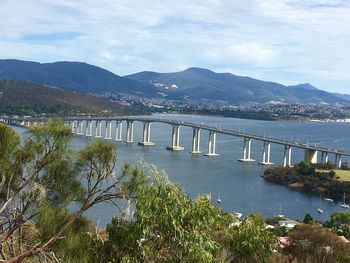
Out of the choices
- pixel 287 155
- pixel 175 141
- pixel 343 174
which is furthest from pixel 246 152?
pixel 343 174

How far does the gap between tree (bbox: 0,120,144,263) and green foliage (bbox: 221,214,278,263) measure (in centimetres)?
103

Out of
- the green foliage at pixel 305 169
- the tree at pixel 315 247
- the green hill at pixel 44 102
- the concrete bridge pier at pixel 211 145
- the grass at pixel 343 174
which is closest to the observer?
the tree at pixel 315 247

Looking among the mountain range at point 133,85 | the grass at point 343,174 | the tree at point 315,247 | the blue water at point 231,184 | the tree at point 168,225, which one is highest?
the mountain range at point 133,85

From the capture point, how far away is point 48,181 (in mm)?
3512

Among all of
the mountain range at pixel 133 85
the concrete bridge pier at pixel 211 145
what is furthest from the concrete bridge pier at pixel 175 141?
the mountain range at pixel 133 85

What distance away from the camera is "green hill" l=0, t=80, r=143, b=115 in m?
54.4

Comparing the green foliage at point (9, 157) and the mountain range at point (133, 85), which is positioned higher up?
the mountain range at point (133, 85)

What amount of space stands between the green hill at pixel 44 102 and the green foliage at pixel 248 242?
48308 millimetres

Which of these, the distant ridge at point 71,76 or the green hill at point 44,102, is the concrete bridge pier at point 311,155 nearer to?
the green hill at point 44,102

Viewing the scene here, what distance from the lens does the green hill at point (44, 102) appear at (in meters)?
54.4

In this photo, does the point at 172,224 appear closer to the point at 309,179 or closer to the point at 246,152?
the point at 309,179

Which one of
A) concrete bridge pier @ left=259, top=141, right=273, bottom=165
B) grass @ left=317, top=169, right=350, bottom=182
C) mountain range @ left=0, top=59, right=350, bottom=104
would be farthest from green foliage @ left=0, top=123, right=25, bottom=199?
mountain range @ left=0, top=59, right=350, bottom=104

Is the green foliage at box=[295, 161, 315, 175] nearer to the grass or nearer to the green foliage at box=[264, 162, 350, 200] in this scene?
the green foliage at box=[264, 162, 350, 200]

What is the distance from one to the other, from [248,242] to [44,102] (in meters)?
58.1
